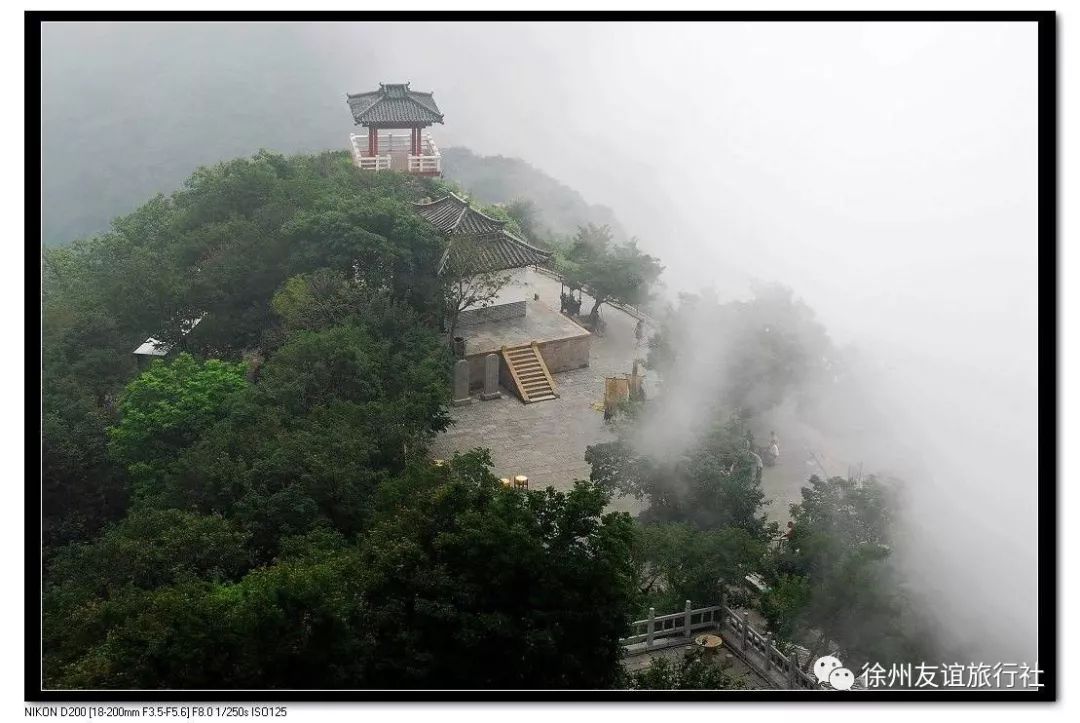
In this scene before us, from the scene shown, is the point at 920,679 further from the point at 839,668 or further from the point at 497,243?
the point at 497,243

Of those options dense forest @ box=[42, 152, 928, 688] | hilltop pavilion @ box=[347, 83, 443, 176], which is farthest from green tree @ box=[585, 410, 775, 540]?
hilltop pavilion @ box=[347, 83, 443, 176]

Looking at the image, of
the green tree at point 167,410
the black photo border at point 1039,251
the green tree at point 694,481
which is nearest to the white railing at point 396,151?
the green tree at point 167,410

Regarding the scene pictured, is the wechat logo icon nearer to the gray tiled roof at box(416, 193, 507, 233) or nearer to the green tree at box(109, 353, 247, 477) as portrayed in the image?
the green tree at box(109, 353, 247, 477)

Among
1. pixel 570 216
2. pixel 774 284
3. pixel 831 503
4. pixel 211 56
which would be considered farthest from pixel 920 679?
pixel 211 56

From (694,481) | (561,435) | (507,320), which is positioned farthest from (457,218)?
(694,481)

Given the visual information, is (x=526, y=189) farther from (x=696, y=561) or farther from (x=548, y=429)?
(x=696, y=561)

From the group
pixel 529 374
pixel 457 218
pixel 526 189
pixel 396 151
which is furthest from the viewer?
pixel 526 189
